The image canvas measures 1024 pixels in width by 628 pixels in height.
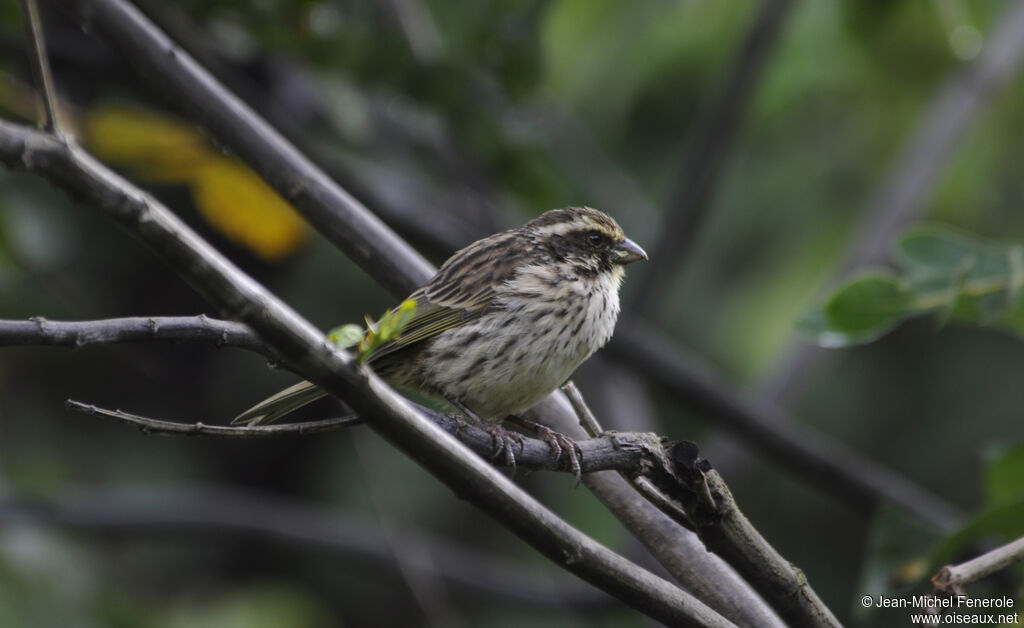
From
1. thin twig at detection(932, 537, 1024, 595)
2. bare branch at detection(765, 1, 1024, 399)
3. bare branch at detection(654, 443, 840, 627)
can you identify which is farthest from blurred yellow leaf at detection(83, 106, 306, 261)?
thin twig at detection(932, 537, 1024, 595)

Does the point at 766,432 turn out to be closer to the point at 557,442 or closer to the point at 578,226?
the point at 578,226

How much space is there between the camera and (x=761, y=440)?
6.34 metres

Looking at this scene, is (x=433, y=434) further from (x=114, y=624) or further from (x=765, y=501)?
(x=765, y=501)

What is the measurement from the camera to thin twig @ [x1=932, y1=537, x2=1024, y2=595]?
2555 millimetres

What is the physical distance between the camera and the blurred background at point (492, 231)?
5.55m

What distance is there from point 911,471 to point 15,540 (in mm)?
6545

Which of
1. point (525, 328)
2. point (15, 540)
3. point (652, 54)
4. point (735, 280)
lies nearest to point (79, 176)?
point (525, 328)

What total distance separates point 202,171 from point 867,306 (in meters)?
3.31

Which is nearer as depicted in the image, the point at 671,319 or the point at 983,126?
the point at 983,126

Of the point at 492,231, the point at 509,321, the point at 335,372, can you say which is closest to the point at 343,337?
the point at 335,372

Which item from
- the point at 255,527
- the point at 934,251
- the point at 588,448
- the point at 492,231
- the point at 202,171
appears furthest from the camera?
the point at 255,527

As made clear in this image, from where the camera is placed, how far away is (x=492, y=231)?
271 inches

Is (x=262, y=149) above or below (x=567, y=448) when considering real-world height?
above

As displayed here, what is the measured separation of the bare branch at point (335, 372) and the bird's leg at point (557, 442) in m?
0.41
